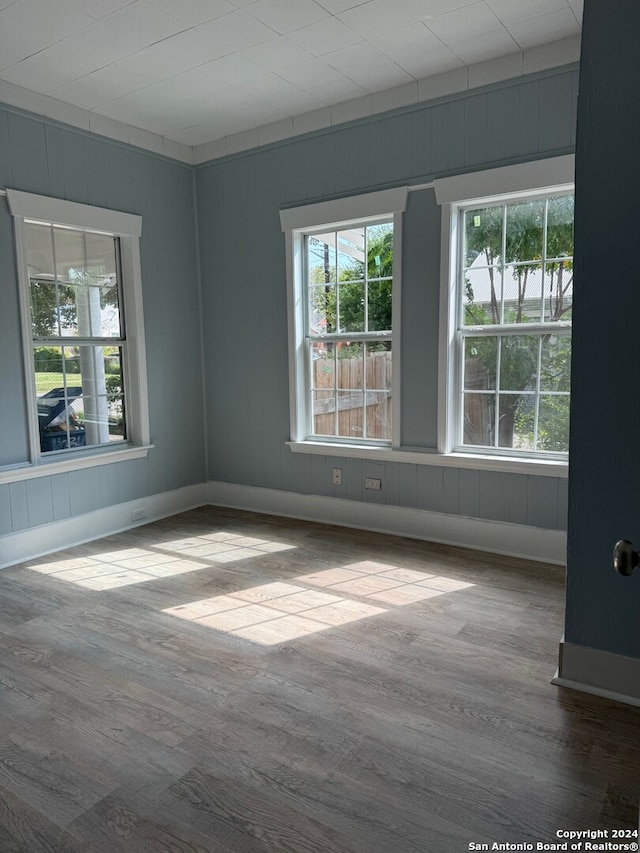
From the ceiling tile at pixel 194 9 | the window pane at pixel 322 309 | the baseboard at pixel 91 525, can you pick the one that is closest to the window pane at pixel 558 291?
the window pane at pixel 322 309

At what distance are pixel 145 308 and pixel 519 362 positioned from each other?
109 inches

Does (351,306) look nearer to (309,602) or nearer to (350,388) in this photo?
(350,388)

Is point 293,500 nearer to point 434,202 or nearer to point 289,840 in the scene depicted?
point 434,202

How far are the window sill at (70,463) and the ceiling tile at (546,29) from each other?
11.9 feet

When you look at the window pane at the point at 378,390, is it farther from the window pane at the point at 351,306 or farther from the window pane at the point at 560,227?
the window pane at the point at 560,227

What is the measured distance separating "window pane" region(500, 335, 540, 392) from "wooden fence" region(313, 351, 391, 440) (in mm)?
799

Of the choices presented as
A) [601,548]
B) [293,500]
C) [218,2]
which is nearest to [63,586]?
[293,500]

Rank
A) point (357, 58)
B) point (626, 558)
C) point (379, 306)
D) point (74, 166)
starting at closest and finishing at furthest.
A: point (626, 558) → point (357, 58) → point (74, 166) → point (379, 306)

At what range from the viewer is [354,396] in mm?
4262

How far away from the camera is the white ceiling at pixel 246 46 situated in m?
2.82

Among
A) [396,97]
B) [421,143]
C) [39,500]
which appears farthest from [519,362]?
[39,500]

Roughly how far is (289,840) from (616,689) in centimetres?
135

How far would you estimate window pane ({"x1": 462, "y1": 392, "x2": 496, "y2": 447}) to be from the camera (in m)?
3.72

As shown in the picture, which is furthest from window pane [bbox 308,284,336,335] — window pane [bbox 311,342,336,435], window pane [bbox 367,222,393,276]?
window pane [bbox 367,222,393,276]
